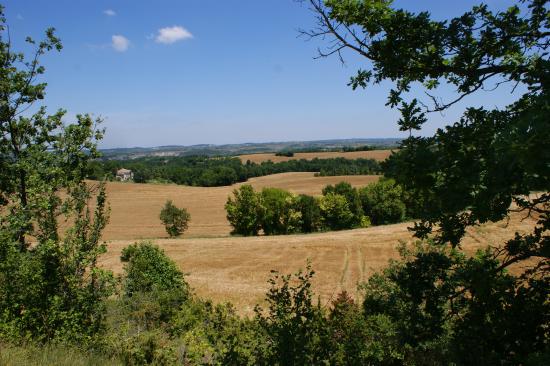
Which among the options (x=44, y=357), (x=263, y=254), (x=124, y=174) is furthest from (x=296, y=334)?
(x=124, y=174)

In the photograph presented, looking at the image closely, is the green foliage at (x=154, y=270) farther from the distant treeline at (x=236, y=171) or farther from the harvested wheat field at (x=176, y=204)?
the distant treeline at (x=236, y=171)

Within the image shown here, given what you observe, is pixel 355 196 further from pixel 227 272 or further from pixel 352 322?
pixel 352 322

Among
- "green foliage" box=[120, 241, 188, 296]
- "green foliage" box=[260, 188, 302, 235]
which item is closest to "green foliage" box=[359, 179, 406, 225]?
"green foliage" box=[260, 188, 302, 235]

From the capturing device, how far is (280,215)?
61.4m

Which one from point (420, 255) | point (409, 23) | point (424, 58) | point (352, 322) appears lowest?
point (352, 322)

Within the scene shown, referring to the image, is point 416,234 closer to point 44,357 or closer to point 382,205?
point 44,357

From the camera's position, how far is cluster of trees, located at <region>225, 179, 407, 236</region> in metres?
60.3

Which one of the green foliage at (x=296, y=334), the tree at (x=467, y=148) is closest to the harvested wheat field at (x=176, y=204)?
the green foliage at (x=296, y=334)

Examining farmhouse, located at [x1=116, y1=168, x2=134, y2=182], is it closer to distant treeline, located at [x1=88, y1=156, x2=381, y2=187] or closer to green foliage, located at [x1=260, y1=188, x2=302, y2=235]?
distant treeline, located at [x1=88, y1=156, x2=381, y2=187]

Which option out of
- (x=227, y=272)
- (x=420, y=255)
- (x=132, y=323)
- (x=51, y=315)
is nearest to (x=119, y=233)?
(x=227, y=272)

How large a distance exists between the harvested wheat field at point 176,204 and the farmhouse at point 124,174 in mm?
25259

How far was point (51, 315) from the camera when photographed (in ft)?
30.3

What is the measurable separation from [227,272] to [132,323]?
23.0m

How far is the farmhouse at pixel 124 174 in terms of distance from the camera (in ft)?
414
